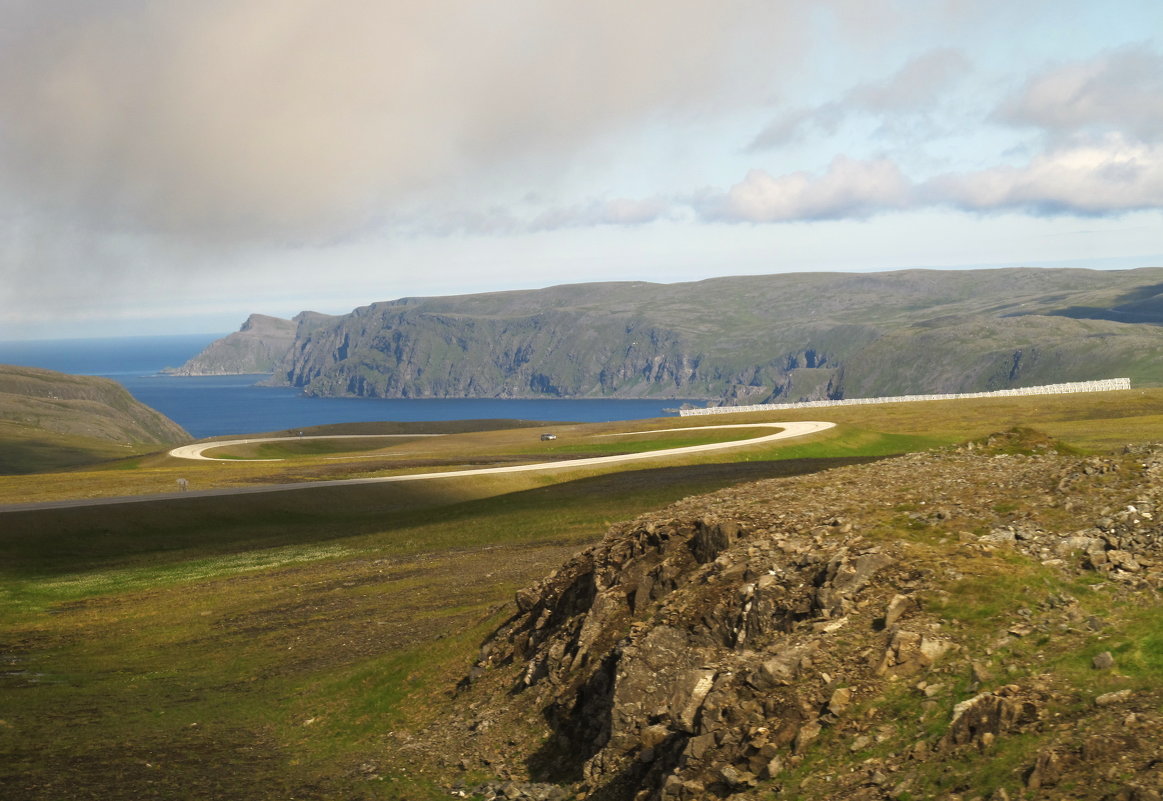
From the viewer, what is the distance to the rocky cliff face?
15227mm

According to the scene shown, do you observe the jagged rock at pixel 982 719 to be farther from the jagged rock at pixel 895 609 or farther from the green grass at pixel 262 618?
the green grass at pixel 262 618

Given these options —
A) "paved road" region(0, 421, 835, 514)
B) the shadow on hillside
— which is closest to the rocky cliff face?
the shadow on hillside

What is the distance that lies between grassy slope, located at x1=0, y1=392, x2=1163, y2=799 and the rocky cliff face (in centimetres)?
186

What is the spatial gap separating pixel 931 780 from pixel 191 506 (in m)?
62.3

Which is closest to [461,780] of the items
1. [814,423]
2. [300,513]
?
[300,513]

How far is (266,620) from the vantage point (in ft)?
132

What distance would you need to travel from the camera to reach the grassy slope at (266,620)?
2498 centimetres

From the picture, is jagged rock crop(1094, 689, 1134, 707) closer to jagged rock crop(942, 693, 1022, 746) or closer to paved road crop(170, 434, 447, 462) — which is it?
jagged rock crop(942, 693, 1022, 746)

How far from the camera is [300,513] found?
227 feet

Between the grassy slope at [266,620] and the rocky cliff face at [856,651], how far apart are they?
1.86 metres

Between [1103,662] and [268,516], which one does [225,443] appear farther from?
[1103,662]

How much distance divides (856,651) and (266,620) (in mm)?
28822

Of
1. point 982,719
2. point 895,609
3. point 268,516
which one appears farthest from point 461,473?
point 982,719

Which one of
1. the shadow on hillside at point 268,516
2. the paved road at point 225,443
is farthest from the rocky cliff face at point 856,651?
the paved road at point 225,443
